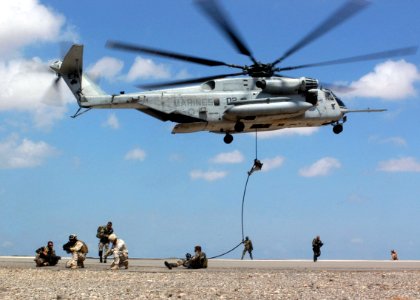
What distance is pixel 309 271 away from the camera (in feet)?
65.4

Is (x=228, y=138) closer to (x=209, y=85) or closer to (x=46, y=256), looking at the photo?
(x=209, y=85)

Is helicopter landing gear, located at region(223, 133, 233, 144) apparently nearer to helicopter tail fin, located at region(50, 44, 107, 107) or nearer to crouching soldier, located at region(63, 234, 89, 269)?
helicopter tail fin, located at region(50, 44, 107, 107)

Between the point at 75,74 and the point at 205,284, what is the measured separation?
1626 centimetres

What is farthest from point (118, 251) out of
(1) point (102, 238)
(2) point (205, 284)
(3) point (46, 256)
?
(2) point (205, 284)

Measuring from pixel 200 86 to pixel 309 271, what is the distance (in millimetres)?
12334

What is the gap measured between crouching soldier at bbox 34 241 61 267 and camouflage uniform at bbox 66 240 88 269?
60.7 inches

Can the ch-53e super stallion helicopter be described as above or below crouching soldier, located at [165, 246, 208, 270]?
above

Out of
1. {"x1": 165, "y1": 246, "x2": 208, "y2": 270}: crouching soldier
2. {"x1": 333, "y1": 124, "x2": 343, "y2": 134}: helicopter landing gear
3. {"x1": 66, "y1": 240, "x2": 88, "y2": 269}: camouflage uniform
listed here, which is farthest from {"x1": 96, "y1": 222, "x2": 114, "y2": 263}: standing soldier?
{"x1": 333, "y1": 124, "x2": 343, "y2": 134}: helicopter landing gear

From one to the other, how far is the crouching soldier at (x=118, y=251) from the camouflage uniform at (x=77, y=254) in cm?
108

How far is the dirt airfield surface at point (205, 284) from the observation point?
1432 cm

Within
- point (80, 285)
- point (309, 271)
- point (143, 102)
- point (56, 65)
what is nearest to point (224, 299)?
point (80, 285)

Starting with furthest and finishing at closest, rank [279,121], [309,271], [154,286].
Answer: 1. [279,121]
2. [309,271]
3. [154,286]

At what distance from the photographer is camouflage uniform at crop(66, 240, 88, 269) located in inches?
809

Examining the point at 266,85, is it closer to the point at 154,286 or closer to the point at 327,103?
the point at 327,103
